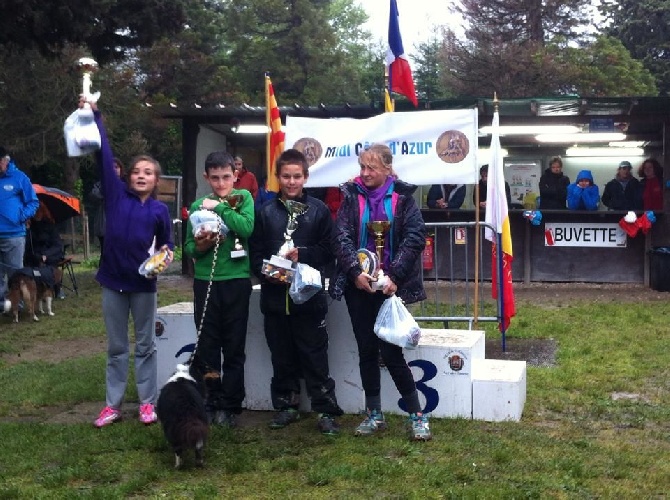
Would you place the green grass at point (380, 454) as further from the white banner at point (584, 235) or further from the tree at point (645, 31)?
the tree at point (645, 31)

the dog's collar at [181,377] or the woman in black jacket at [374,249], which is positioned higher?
the woman in black jacket at [374,249]

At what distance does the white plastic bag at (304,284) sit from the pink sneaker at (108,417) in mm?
1624

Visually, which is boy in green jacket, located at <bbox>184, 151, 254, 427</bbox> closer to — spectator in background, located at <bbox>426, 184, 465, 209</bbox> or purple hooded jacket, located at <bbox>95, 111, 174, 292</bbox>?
purple hooded jacket, located at <bbox>95, 111, 174, 292</bbox>

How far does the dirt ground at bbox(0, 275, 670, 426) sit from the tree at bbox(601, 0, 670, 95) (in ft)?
91.6

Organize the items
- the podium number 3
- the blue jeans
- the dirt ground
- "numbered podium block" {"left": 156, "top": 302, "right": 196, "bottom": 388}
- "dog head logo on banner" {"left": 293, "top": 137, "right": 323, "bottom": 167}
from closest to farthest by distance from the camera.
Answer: the podium number 3 < the dirt ground < "numbered podium block" {"left": 156, "top": 302, "right": 196, "bottom": 388} < "dog head logo on banner" {"left": 293, "top": 137, "right": 323, "bottom": 167} < the blue jeans

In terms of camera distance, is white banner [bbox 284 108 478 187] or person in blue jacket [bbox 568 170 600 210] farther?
person in blue jacket [bbox 568 170 600 210]

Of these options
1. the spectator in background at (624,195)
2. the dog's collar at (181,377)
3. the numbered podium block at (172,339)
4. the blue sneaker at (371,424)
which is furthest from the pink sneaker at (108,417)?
the spectator in background at (624,195)

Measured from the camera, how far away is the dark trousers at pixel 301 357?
19.1 feet

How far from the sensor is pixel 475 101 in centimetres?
1398

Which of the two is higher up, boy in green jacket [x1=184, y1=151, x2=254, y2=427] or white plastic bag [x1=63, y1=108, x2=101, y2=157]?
white plastic bag [x1=63, y1=108, x2=101, y2=157]

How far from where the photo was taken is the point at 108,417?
6.08m

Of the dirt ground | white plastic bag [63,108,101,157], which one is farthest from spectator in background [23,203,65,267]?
white plastic bag [63,108,101,157]

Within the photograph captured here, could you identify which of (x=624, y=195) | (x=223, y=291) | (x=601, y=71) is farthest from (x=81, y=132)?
(x=601, y=71)

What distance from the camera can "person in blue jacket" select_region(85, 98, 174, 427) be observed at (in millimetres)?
5941
